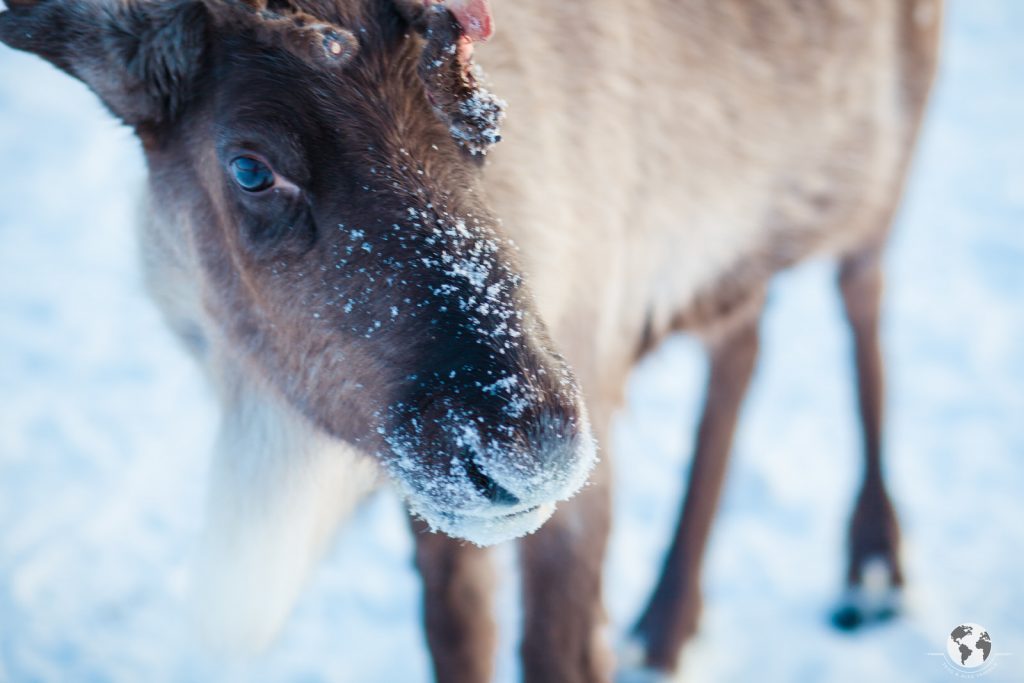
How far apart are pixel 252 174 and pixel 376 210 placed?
0.21m

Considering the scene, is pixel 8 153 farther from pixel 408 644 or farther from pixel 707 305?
pixel 707 305

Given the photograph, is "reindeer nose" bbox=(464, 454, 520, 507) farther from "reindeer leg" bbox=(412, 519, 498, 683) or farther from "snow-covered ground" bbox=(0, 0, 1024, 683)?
"snow-covered ground" bbox=(0, 0, 1024, 683)

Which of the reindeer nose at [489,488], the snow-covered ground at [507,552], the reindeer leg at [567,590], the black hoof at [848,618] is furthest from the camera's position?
the black hoof at [848,618]

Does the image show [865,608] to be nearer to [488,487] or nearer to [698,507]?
[698,507]

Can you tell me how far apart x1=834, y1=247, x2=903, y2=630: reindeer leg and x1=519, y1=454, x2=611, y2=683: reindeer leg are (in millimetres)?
1218

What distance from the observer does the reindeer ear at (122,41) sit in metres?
1.47

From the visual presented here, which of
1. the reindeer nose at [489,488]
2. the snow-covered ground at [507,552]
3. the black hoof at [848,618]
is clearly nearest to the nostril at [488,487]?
the reindeer nose at [489,488]

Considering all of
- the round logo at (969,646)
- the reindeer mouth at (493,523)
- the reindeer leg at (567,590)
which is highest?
the reindeer mouth at (493,523)

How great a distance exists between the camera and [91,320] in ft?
12.6

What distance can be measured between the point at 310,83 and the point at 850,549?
253 cm

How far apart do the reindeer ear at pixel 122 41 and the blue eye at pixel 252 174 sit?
0.19 m

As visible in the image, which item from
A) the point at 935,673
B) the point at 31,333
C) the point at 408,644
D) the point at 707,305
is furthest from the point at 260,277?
the point at 31,333

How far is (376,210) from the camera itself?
4.57 feet

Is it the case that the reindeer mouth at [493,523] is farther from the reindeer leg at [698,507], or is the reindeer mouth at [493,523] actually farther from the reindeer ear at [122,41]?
the reindeer leg at [698,507]
